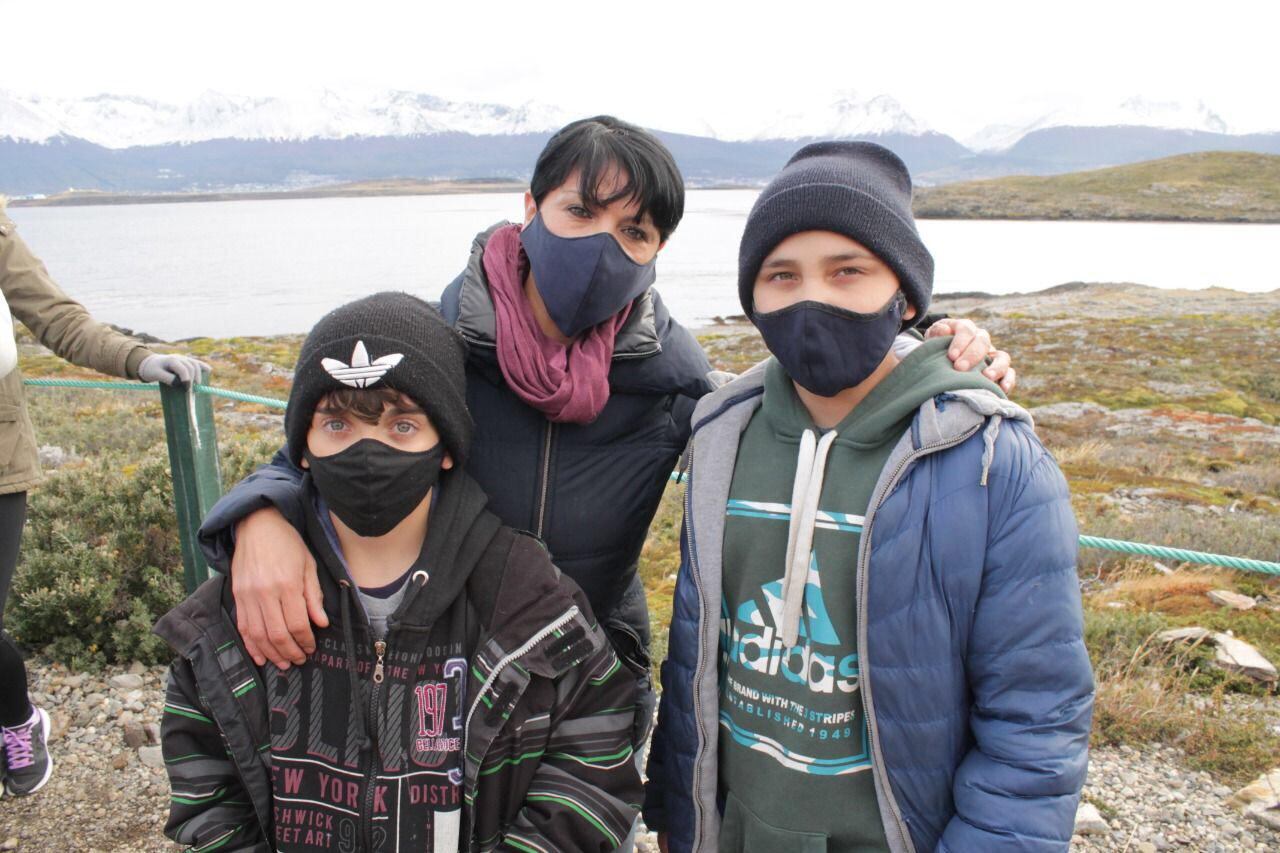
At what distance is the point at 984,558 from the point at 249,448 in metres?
5.52

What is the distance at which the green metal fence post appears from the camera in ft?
11.6

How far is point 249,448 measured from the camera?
6113 mm

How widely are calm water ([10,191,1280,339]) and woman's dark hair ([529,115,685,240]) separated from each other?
1019 inches

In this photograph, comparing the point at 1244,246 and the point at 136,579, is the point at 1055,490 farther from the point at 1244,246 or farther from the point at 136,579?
the point at 1244,246

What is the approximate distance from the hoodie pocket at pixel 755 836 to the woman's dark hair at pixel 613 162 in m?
1.38

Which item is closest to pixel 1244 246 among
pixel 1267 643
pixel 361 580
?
pixel 1267 643

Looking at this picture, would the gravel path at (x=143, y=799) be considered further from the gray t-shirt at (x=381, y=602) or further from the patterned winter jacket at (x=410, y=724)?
the gray t-shirt at (x=381, y=602)

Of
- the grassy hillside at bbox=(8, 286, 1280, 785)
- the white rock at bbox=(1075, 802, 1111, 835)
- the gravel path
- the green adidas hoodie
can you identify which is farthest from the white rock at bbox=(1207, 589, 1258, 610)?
the green adidas hoodie

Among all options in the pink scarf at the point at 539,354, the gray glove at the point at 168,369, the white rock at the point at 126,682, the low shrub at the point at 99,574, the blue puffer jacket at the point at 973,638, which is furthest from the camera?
the low shrub at the point at 99,574

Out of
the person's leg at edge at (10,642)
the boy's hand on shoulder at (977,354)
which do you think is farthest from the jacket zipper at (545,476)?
the person's leg at edge at (10,642)

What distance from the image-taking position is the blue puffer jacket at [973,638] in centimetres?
164

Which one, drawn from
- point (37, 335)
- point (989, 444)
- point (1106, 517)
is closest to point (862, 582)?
point (989, 444)

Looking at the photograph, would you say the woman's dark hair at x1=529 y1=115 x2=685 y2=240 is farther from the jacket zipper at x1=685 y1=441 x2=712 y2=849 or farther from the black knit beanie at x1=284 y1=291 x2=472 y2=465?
the jacket zipper at x1=685 y1=441 x2=712 y2=849

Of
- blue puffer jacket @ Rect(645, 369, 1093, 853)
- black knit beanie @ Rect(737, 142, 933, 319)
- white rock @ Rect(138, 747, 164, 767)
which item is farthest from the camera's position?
white rock @ Rect(138, 747, 164, 767)
